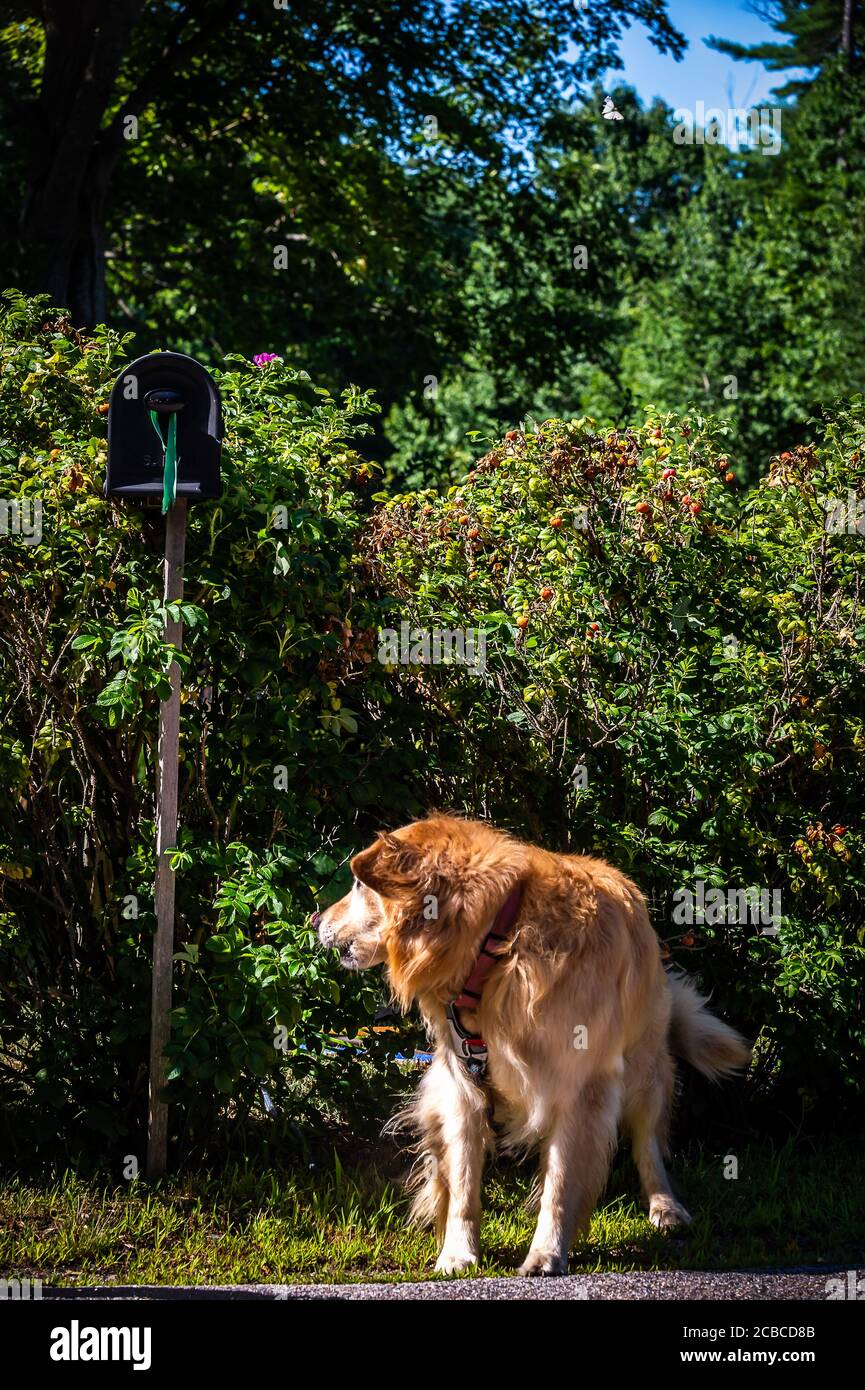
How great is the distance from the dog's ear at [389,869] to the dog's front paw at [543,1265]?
1.17m

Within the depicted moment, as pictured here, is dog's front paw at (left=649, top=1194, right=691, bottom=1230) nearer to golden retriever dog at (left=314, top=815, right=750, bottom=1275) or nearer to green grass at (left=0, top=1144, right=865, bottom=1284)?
green grass at (left=0, top=1144, right=865, bottom=1284)

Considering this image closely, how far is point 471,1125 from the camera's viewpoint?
4.41 m

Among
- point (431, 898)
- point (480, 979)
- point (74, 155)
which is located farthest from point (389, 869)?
point (74, 155)

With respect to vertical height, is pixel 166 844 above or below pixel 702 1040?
above

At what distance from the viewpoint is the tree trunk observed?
1356 centimetres

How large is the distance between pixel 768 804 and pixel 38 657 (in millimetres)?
2918

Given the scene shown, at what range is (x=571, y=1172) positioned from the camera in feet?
13.9

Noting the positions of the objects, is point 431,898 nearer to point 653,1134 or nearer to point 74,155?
point 653,1134

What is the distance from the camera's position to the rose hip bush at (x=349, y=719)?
15.4 feet

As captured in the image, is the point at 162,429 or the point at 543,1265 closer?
the point at 543,1265

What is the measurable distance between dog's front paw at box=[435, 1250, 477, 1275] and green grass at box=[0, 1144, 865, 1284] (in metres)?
0.05

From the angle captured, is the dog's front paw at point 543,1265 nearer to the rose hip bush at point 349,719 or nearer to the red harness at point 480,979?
the red harness at point 480,979

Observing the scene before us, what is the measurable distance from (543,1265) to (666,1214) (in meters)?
0.83
